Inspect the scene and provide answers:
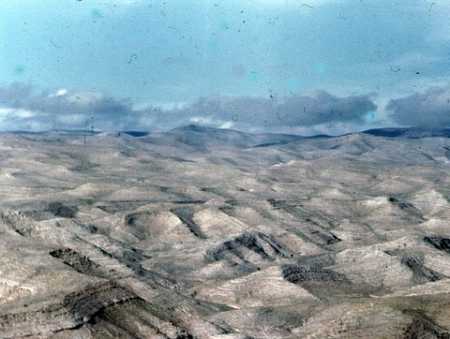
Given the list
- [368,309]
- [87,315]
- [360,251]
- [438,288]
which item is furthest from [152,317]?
[360,251]

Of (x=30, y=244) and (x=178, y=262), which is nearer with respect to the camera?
(x=30, y=244)

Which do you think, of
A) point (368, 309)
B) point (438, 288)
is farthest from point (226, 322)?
point (438, 288)

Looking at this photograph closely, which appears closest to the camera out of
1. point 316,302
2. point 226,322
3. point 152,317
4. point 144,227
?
point 152,317

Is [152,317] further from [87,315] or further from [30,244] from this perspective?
[30,244]

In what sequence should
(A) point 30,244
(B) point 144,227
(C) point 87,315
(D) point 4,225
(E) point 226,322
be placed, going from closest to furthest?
(C) point 87,315 → (E) point 226,322 → (A) point 30,244 → (D) point 4,225 → (B) point 144,227

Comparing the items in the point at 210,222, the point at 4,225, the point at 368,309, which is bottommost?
the point at 210,222

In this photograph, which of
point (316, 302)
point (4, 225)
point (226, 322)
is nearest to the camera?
point (226, 322)

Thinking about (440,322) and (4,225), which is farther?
(4,225)

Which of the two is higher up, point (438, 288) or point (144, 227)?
point (438, 288)

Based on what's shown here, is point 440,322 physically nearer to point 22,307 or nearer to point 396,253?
point 22,307
